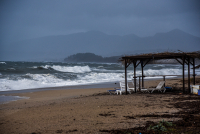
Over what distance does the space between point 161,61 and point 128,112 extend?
7.86 m

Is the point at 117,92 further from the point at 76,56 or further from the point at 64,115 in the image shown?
the point at 76,56

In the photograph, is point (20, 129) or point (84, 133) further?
point (20, 129)

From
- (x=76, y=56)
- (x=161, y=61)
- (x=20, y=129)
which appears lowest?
(x=20, y=129)

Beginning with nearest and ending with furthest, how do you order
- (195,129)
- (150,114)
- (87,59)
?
(195,129) < (150,114) < (87,59)

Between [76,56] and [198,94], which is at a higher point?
[76,56]

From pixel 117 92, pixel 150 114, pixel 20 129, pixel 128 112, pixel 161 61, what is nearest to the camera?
pixel 20 129

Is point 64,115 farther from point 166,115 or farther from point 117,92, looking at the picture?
point 117,92

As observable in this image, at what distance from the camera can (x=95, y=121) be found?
5270 millimetres

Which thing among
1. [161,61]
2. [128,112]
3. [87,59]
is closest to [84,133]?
[128,112]

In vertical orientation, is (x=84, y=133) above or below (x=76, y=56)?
below

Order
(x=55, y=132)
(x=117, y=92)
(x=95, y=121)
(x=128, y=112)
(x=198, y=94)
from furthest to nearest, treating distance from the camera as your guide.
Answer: (x=117, y=92), (x=198, y=94), (x=128, y=112), (x=95, y=121), (x=55, y=132)

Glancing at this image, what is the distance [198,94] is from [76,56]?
111259 mm

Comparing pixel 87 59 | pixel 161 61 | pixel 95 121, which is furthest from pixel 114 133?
pixel 87 59

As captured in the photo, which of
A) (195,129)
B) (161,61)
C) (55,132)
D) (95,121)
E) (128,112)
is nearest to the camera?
(195,129)
